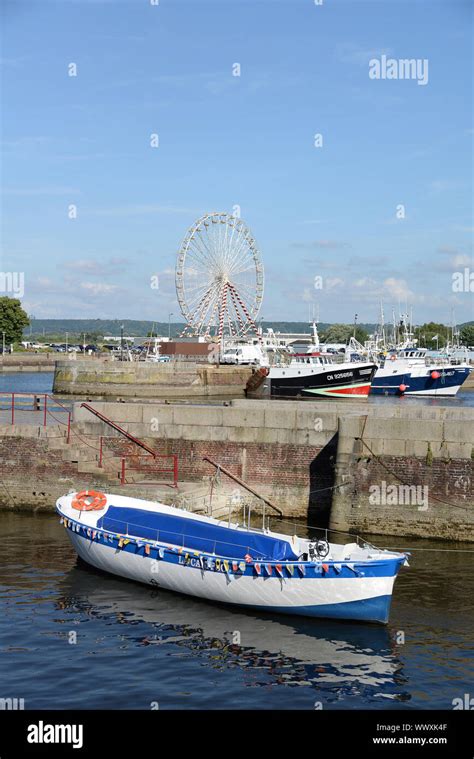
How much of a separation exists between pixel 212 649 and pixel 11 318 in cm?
17567

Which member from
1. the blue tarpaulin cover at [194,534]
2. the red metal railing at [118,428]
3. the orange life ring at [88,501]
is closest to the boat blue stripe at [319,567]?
the blue tarpaulin cover at [194,534]

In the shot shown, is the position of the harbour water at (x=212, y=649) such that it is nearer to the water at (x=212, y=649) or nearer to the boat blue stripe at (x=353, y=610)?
the water at (x=212, y=649)

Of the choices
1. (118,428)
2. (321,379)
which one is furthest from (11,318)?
(118,428)

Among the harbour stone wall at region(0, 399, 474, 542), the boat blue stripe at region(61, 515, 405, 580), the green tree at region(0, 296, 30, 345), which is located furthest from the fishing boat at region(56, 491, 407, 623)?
the green tree at region(0, 296, 30, 345)

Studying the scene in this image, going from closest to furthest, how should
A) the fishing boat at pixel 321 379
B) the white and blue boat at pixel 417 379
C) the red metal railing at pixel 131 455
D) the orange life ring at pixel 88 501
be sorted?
1. the orange life ring at pixel 88 501
2. the red metal railing at pixel 131 455
3. the fishing boat at pixel 321 379
4. the white and blue boat at pixel 417 379

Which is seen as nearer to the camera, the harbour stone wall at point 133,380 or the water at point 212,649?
the water at point 212,649

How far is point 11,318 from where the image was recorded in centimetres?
18925

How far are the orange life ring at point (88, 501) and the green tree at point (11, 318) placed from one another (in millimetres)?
165838

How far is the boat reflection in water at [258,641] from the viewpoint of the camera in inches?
743

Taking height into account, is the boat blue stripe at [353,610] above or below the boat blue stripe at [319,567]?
below

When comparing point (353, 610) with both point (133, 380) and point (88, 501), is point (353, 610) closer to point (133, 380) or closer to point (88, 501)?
point (88, 501)

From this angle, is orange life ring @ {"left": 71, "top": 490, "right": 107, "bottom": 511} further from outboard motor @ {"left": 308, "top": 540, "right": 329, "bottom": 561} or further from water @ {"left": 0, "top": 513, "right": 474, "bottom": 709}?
outboard motor @ {"left": 308, "top": 540, "right": 329, "bottom": 561}

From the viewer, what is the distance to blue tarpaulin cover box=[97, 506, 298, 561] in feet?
74.4
